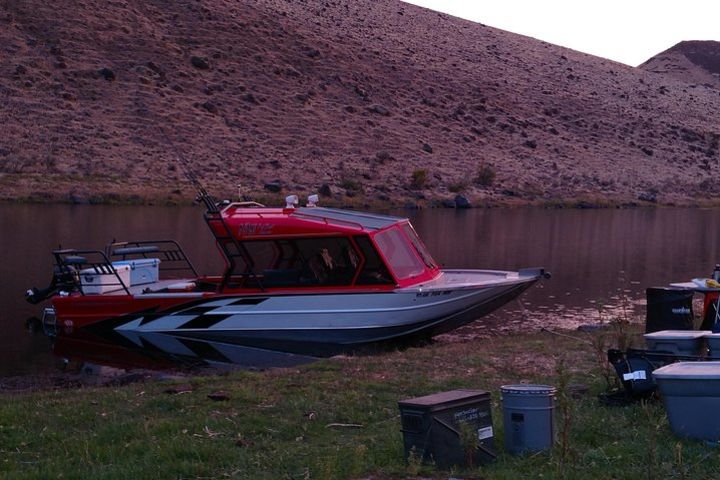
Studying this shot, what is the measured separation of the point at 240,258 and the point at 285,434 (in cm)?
841

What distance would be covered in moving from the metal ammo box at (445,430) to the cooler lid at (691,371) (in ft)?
4.49

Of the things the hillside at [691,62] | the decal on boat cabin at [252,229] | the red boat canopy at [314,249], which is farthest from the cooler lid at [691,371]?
the hillside at [691,62]

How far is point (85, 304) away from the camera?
1695 centimetres

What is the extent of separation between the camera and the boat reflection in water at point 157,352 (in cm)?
1516

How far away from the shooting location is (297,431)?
841 centimetres

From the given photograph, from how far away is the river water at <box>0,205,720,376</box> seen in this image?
747 inches

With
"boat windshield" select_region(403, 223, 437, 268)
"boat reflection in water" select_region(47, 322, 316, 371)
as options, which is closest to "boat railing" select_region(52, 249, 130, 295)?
"boat reflection in water" select_region(47, 322, 316, 371)

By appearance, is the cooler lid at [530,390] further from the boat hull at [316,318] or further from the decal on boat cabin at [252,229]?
the decal on boat cabin at [252,229]

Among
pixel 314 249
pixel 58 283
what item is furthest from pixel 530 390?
pixel 58 283

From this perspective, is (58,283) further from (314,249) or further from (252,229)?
(314,249)

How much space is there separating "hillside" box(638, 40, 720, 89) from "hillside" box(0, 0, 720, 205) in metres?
32.7

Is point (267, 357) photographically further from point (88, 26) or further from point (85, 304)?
point (88, 26)

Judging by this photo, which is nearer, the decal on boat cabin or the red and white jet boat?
the red and white jet boat

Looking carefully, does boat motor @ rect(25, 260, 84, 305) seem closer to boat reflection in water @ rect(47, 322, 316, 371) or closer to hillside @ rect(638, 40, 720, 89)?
boat reflection in water @ rect(47, 322, 316, 371)
